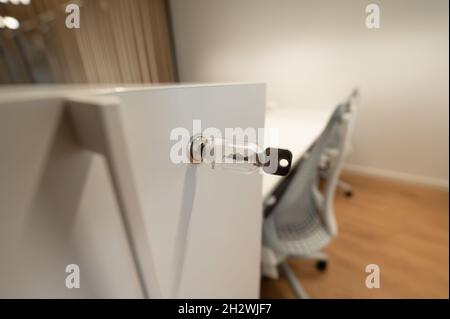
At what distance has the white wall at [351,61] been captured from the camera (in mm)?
406

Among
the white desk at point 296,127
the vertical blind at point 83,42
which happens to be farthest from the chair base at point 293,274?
the vertical blind at point 83,42

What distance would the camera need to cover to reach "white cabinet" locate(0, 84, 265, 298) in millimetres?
152

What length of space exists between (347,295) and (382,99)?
111 centimetres

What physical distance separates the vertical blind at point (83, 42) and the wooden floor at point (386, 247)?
1232 mm

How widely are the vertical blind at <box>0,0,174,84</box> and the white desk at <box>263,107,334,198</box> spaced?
0.48m

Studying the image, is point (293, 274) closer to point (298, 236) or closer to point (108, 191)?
point (298, 236)

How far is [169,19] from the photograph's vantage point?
0.38 metres

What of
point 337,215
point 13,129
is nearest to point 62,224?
point 13,129

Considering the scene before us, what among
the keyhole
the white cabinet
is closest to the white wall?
the white cabinet

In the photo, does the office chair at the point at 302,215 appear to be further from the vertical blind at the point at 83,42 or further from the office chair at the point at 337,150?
the vertical blind at the point at 83,42

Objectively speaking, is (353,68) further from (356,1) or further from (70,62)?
(70,62)
